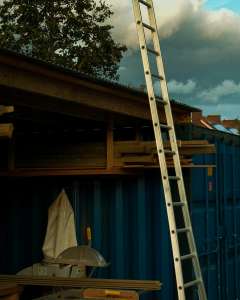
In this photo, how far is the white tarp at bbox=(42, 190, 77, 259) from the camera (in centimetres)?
900

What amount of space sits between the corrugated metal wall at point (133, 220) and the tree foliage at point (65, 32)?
63.4ft

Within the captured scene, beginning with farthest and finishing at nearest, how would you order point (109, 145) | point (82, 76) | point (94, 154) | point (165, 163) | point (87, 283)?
point (94, 154)
point (109, 145)
point (87, 283)
point (82, 76)
point (165, 163)

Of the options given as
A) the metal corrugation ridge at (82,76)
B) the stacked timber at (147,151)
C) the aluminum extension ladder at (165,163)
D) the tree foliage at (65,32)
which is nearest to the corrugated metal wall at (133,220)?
the stacked timber at (147,151)

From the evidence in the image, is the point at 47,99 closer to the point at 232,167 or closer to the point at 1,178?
the point at 1,178

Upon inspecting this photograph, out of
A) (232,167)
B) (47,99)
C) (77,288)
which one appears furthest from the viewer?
(232,167)

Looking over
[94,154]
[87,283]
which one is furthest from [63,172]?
[87,283]

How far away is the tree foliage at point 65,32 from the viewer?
1149 inches

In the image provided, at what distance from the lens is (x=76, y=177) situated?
362 inches

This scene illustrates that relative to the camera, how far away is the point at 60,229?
29.8 feet

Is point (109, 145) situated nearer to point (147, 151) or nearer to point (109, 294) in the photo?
point (147, 151)

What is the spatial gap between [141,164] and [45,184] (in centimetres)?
176

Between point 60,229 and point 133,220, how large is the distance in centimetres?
103

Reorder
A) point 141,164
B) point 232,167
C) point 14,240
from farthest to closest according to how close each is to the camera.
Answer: point 232,167 → point 14,240 → point 141,164

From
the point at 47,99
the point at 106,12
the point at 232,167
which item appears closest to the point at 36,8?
the point at 106,12
